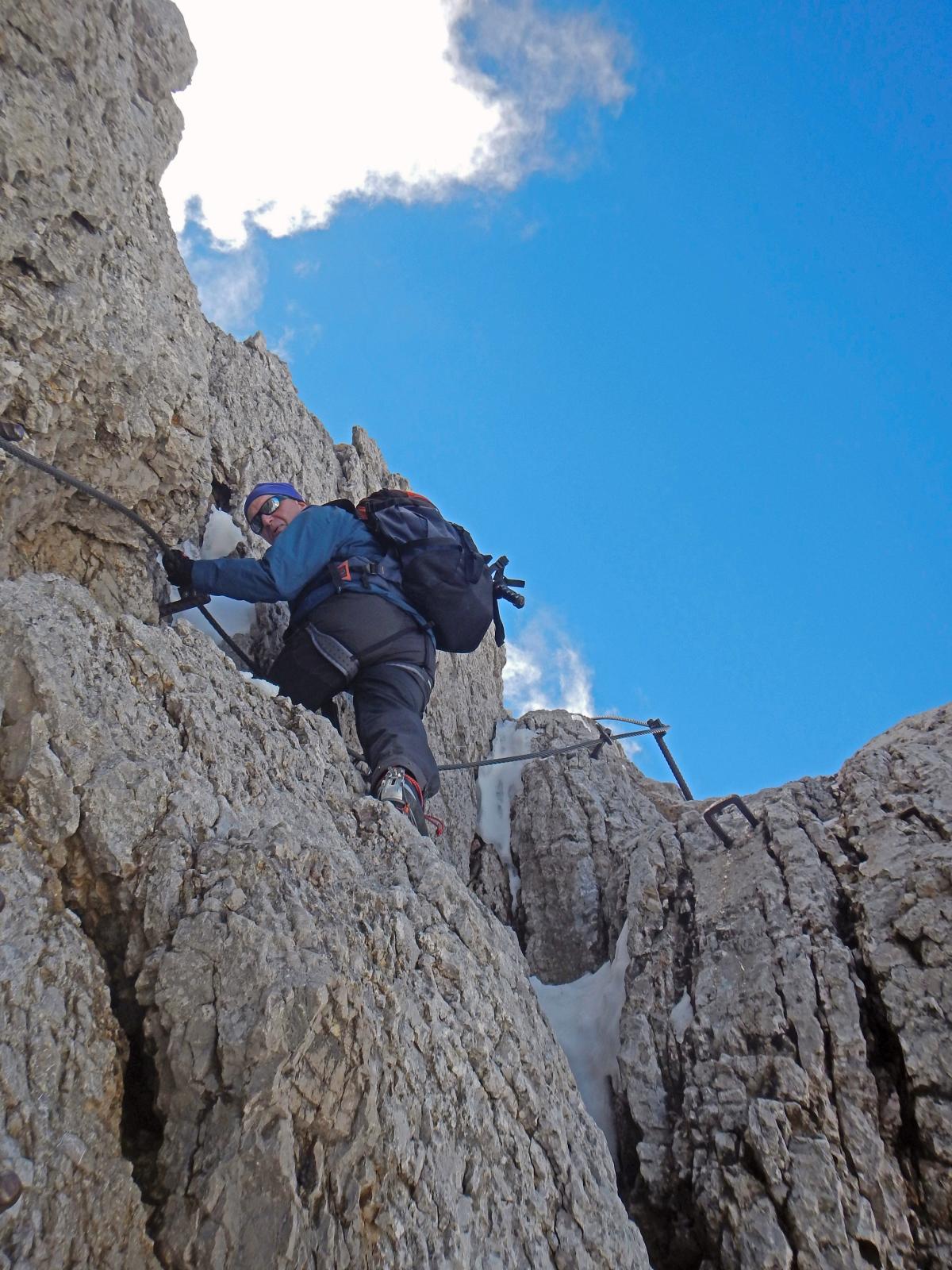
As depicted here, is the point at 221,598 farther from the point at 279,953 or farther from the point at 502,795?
the point at 279,953

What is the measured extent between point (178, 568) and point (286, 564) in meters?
0.94

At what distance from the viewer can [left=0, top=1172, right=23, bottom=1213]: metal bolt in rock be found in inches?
106

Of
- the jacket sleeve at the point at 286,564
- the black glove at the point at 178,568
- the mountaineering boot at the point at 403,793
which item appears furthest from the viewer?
the jacket sleeve at the point at 286,564

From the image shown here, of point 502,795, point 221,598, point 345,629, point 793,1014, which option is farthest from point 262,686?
point 502,795

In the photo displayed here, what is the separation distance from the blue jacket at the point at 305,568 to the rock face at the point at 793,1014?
10.7 feet

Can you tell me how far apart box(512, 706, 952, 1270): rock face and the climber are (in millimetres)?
2285

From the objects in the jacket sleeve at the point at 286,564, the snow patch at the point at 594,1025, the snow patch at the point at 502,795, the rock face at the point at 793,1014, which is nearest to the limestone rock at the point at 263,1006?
the rock face at the point at 793,1014

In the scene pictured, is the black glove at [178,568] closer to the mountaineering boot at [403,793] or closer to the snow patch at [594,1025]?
the mountaineering boot at [403,793]

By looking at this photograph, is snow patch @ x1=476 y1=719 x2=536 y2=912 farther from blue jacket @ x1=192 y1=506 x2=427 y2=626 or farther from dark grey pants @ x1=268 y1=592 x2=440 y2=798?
blue jacket @ x1=192 y1=506 x2=427 y2=626

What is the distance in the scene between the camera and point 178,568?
634 cm

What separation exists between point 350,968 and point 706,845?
14.9 feet

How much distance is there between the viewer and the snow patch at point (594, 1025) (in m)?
6.03

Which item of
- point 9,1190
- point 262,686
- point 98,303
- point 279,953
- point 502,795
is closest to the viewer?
point 9,1190

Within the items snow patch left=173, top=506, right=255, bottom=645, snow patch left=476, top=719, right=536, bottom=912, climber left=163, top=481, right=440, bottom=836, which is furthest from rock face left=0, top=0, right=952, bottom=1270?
snow patch left=476, top=719, right=536, bottom=912
